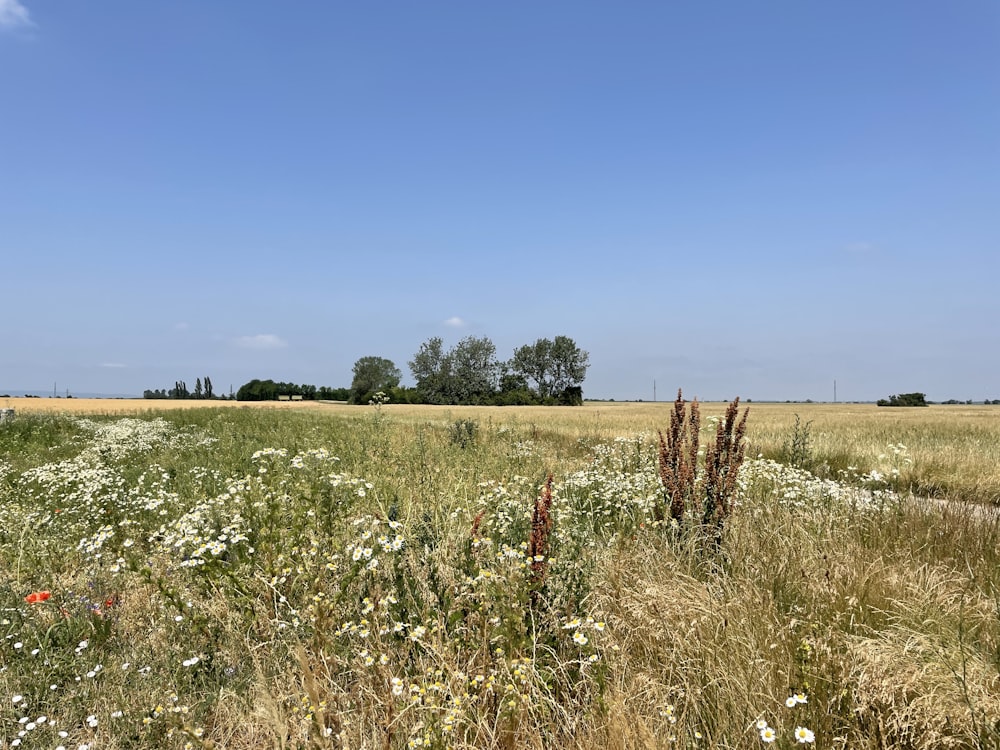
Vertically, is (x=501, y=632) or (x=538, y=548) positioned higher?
(x=538, y=548)

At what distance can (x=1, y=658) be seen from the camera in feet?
10.5

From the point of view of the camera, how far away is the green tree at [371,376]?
9969cm

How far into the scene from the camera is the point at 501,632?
2477mm

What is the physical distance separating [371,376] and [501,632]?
338 feet

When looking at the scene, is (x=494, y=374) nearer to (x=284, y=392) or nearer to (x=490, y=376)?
(x=490, y=376)

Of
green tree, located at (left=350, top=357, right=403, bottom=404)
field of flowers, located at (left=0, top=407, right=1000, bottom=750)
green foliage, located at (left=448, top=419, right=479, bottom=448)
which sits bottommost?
field of flowers, located at (left=0, top=407, right=1000, bottom=750)

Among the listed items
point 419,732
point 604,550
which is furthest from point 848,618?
point 419,732

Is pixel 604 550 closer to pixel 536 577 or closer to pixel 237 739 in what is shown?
pixel 536 577

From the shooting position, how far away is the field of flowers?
2.21m

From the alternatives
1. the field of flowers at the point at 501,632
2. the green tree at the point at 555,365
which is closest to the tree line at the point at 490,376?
the green tree at the point at 555,365

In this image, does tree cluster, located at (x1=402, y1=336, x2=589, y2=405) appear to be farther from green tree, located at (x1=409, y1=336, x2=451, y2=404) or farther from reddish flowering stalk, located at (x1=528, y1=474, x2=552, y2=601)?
reddish flowering stalk, located at (x1=528, y1=474, x2=552, y2=601)

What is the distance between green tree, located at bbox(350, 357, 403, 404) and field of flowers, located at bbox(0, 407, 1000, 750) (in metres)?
95.7

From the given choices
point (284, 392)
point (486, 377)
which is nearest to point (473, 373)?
point (486, 377)

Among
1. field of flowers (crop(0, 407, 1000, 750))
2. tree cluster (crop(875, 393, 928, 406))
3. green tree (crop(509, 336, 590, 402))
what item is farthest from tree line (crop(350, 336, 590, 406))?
field of flowers (crop(0, 407, 1000, 750))
